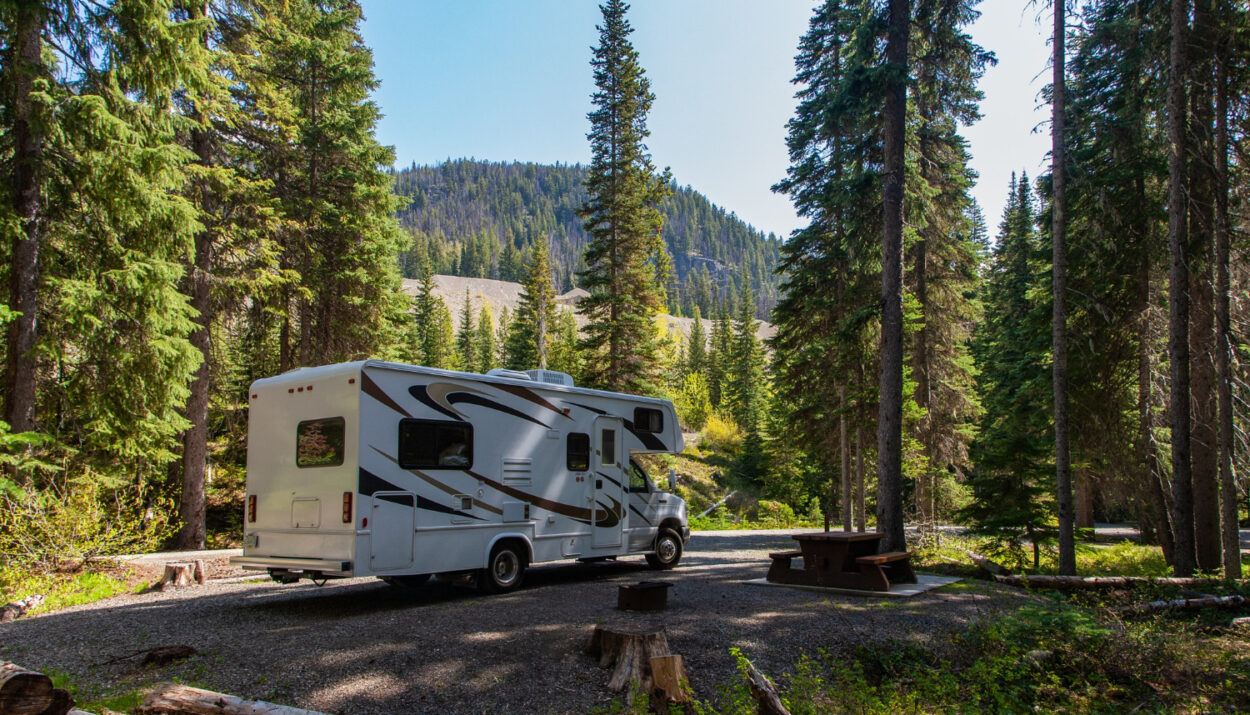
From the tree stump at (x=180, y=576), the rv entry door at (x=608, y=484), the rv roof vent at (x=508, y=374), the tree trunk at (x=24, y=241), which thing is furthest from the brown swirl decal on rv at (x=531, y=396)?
the tree trunk at (x=24, y=241)

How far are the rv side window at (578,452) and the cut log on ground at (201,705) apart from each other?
6.34 metres

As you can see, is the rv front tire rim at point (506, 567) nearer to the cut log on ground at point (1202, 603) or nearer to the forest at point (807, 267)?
the forest at point (807, 267)

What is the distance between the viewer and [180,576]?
1073 cm

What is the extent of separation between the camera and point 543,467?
33.4 feet

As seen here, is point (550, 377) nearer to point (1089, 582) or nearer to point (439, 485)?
point (439, 485)

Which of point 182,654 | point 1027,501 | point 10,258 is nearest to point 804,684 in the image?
point 182,654

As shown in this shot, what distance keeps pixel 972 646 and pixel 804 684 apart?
242cm

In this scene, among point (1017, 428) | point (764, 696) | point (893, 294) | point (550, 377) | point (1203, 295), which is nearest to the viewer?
point (764, 696)

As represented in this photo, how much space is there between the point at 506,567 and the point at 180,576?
17.1ft

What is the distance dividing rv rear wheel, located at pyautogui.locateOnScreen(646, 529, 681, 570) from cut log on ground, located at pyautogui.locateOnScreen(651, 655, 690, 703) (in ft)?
22.5

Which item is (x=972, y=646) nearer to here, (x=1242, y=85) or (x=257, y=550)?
(x=257, y=550)

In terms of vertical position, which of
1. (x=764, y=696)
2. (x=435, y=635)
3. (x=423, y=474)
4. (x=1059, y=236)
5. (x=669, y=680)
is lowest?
(x=435, y=635)

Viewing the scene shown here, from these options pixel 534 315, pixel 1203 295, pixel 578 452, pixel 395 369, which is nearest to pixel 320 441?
pixel 395 369

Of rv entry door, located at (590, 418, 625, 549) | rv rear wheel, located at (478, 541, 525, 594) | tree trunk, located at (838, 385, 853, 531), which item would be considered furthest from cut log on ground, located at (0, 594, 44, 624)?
tree trunk, located at (838, 385, 853, 531)
